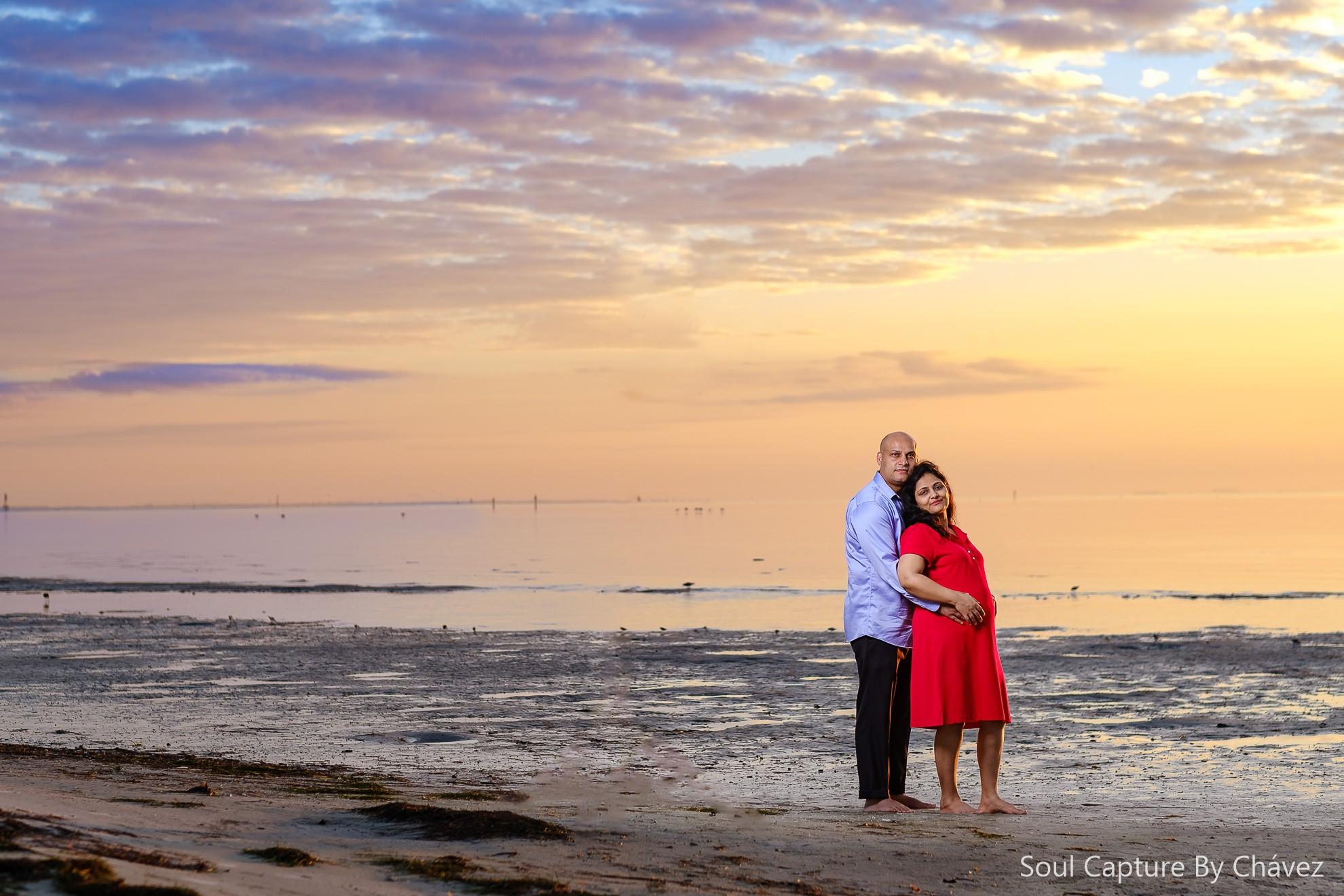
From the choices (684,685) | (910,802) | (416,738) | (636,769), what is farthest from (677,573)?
(910,802)

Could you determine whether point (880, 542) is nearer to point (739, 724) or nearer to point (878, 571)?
point (878, 571)

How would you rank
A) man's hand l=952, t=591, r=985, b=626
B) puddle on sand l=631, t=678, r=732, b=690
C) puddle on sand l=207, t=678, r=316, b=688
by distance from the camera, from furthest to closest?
puddle on sand l=207, t=678, r=316, b=688 → puddle on sand l=631, t=678, r=732, b=690 → man's hand l=952, t=591, r=985, b=626

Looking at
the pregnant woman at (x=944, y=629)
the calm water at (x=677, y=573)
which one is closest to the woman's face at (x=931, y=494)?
the pregnant woman at (x=944, y=629)

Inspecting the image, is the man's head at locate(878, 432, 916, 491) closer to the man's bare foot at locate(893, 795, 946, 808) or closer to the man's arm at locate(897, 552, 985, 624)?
the man's arm at locate(897, 552, 985, 624)

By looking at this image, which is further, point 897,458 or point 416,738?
point 416,738

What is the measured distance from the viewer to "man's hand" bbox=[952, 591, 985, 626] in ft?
28.3

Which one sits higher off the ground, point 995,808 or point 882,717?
point 882,717

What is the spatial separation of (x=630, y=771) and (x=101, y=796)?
452cm

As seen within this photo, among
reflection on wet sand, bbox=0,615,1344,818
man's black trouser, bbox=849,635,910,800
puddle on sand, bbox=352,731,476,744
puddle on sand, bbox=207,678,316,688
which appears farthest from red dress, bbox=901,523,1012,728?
puddle on sand, bbox=207,678,316,688

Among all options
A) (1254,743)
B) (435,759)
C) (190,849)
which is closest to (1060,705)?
(1254,743)

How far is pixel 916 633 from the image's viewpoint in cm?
897

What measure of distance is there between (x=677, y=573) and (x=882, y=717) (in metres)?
46.1

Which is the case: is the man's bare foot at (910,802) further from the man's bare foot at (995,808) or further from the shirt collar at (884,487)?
the shirt collar at (884,487)

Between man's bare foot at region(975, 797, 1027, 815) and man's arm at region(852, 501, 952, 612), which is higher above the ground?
man's arm at region(852, 501, 952, 612)
